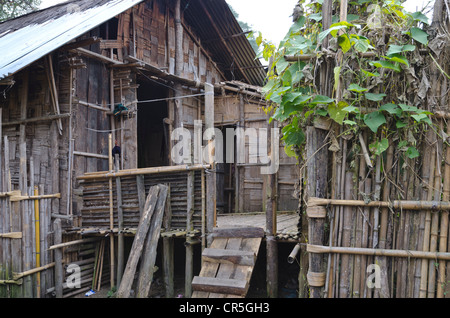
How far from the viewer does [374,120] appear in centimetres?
370

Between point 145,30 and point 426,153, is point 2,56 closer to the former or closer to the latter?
point 145,30

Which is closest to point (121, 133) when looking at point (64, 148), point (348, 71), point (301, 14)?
point (64, 148)

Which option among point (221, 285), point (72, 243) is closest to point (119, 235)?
point (72, 243)

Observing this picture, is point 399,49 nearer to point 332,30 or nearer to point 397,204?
point 332,30

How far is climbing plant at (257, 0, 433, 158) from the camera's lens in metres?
3.67

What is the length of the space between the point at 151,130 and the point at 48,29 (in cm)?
467

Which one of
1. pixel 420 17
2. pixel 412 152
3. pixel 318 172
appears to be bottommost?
pixel 318 172

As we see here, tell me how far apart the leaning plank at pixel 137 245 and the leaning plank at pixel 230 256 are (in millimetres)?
1346

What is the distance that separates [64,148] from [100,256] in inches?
95.6

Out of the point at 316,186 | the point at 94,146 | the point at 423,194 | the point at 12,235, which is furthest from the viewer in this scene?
the point at 94,146

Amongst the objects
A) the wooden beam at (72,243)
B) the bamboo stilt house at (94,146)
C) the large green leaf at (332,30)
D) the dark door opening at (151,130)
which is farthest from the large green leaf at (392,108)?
the dark door opening at (151,130)

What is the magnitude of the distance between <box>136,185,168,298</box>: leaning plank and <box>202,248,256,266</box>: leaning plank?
1.18 metres

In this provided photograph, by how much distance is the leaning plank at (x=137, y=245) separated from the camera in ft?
19.8

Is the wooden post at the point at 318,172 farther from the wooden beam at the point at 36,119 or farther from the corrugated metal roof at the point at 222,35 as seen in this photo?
the corrugated metal roof at the point at 222,35
